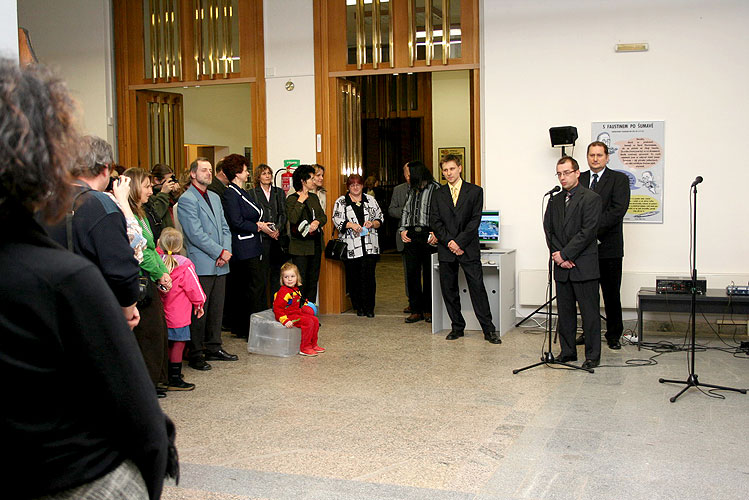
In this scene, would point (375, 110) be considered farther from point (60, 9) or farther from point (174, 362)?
point (174, 362)

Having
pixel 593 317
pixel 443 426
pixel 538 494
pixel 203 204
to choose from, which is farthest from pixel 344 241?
pixel 538 494

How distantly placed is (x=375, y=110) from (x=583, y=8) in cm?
842

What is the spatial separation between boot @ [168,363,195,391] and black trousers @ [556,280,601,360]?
301cm

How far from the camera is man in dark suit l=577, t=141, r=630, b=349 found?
23.7 feet

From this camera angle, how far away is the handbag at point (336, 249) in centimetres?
893

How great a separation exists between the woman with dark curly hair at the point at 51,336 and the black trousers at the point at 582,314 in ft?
17.5

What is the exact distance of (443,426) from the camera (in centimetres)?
470

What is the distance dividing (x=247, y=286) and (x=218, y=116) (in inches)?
320

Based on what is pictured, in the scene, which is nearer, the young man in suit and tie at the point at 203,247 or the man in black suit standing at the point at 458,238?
the young man in suit and tie at the point at 203,247

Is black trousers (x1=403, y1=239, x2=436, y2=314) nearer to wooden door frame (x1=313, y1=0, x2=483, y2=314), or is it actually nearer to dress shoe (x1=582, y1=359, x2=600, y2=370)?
wooden door frame (x1=313, y1=0, x2=483, y2=314)

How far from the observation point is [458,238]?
24.7ft

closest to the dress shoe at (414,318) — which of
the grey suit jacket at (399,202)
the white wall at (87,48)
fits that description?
the grey suit jacket at (399,202)

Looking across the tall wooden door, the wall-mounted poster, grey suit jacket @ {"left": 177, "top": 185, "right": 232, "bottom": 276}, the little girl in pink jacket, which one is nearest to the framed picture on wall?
the tall wooden door

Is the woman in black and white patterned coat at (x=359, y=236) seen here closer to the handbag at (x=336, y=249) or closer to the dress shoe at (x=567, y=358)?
the handbag at (x=336, y=249)
